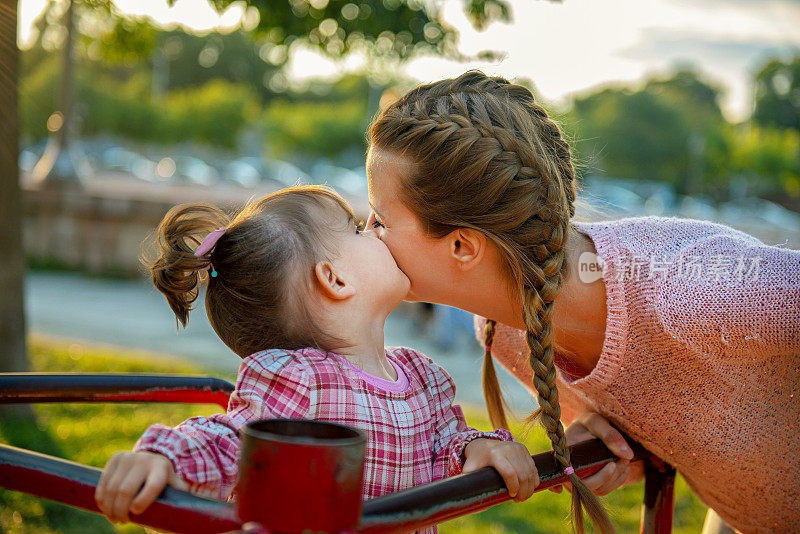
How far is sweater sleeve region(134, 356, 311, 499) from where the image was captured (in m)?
1.21

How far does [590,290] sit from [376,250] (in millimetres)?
485

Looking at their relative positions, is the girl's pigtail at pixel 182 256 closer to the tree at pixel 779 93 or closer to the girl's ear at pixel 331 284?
the girl's ear at pixel 331 284

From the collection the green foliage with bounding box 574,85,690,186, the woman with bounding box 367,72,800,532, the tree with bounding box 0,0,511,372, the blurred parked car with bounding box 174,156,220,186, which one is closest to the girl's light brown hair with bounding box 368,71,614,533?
the woman with bounding box 367,72,800,532

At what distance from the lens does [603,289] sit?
5.86 ft

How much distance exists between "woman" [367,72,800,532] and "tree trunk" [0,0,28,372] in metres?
2.80

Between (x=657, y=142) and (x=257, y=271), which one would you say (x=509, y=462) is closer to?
(x=257, y=271)

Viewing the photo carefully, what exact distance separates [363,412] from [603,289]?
61cm

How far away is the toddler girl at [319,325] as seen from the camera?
5.02 feet

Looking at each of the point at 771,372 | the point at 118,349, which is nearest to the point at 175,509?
the point at 771,372

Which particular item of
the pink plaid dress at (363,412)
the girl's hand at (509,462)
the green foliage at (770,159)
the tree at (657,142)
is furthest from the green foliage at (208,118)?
the girl's hand at (509,462)

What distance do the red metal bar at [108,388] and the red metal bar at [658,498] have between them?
94 cm

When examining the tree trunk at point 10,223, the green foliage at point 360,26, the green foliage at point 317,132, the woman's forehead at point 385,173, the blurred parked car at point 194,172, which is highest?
the green foliage at point 360,26

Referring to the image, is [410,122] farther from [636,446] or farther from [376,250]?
[636,446]

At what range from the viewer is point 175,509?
37.2 inches
